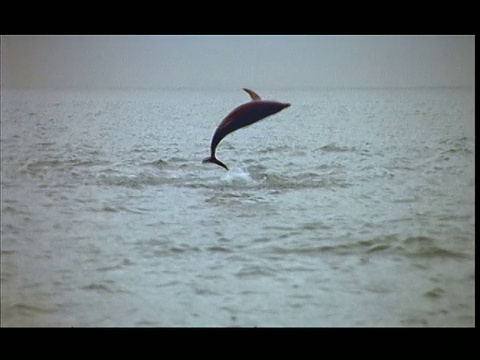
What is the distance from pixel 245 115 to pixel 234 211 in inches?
28.5

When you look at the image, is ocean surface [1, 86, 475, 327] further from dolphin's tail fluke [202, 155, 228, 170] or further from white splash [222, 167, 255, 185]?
dolphin's tail fluke [202, 155, 228, 170]

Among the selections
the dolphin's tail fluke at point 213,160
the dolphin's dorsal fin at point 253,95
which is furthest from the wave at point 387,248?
the dolphin's dorsal fin at point 253,95

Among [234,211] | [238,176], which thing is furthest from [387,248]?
[238,176]

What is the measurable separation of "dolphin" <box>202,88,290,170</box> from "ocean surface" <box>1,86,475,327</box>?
0.95 feet

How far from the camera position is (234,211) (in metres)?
4.04

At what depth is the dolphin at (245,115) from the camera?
4.17 m

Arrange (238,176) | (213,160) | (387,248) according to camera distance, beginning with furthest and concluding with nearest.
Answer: (238,176), (213,160), (387,248)

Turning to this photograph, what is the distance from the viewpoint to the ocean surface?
11.0 feet

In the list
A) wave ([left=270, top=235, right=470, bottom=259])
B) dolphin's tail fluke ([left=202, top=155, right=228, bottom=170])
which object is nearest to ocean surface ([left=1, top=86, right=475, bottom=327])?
wave ([left=270, top=235, right=470, bottom=259])

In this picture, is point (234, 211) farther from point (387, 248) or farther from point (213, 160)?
point (387, 248)

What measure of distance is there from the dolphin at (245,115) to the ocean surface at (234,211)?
0.95 ft

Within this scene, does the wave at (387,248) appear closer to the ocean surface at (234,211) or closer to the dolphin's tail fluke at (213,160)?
the ocean surface at (234,211)
